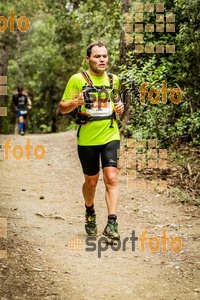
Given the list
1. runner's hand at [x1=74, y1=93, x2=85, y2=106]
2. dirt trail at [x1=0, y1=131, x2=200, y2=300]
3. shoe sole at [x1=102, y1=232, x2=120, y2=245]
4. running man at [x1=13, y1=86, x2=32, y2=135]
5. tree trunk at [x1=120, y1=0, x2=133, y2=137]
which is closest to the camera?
dirt trail at [x1=0, y1=131, x2=200, y2=300]

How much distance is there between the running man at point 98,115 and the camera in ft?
18.9

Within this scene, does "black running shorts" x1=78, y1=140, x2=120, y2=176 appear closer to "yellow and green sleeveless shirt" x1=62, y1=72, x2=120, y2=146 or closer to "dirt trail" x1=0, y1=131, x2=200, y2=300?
"yellow and green sleeveless shirt" x1=62, y1=72, x2=120, y2=146

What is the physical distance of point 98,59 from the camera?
578cm

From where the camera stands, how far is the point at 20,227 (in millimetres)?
6664

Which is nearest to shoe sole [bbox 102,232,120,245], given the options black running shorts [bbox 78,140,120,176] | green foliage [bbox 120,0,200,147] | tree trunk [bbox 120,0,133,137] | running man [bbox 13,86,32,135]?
black running shorts [bbox 78,140,120,176]

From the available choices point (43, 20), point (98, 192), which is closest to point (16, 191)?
point (98, 192)

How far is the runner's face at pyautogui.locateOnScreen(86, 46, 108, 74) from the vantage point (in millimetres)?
5770

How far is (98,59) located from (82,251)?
7.47ft

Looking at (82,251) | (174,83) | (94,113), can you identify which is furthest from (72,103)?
(174,83)

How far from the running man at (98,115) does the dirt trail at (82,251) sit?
592mm

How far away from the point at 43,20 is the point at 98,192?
26345 mm

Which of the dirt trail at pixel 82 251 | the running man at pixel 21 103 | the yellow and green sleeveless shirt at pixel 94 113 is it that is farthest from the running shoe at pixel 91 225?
the running man at pixel 21 103

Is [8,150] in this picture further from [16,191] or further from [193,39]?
[193,39]

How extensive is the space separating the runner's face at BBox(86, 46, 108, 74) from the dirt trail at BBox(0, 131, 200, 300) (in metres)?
2.11
